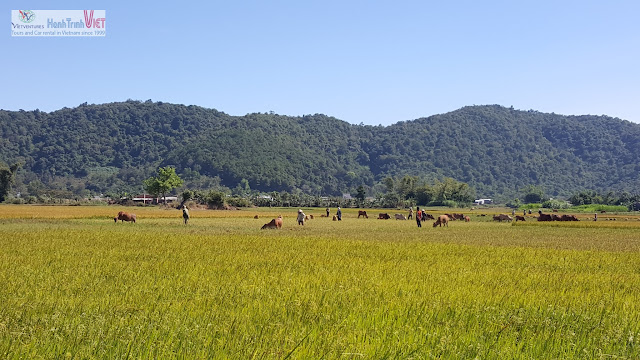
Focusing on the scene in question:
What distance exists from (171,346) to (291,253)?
10.8 meters

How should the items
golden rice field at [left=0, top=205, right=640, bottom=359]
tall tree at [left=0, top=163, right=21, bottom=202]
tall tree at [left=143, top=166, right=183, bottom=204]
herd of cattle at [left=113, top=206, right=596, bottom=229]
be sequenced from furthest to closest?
tall tree at [left=143, top=166, right=183, bottom=204] → tall tree at [left=0, top=163, right=21, bottom=202] → herd of cattle at [left=113, top=206, right=596, bottom=229] → golden rice field at [left=0, top=205, right=640, bottom=359]

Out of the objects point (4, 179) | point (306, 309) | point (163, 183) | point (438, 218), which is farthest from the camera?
point (163, 183)

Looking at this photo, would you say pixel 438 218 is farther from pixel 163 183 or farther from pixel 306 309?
pixel 163 183

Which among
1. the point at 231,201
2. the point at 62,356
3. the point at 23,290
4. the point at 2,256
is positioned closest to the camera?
the point at 62,356

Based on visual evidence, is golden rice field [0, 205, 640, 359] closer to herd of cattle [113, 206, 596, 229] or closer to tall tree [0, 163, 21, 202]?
herd of cattle [113, 206, 596, 229]

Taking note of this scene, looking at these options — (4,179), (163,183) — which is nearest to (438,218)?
(163,183)

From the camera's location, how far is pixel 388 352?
17.7 ft

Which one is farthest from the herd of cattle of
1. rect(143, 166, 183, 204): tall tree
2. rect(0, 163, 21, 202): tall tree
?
rect(0, 163, 21, 202): tall tree

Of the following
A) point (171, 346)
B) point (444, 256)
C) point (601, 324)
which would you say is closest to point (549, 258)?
point (444, 256)

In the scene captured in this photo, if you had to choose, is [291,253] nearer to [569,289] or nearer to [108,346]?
[569,289]

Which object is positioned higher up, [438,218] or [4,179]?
[4,179]

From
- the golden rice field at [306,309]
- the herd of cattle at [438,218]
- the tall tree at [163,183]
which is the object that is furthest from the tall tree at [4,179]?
the golden rice field at [306,309]

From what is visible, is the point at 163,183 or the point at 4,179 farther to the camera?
the point at 163,183

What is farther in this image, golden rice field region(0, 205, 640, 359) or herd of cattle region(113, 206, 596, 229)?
herd of cattle region(113, 206, 596, 229)
